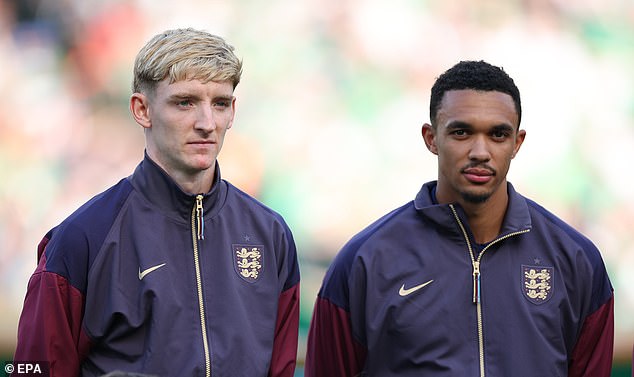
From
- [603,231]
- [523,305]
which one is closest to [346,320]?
[523,305]

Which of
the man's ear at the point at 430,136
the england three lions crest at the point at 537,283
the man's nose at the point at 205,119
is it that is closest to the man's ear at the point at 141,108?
the man's nose at the point at 205,119

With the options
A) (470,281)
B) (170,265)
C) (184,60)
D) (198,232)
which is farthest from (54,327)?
(470,281)

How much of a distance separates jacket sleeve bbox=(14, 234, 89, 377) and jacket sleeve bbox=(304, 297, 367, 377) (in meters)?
0.64

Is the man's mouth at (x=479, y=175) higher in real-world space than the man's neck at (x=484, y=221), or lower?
higher

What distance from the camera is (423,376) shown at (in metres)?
3.01

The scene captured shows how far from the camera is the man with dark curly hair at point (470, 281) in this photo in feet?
9.96

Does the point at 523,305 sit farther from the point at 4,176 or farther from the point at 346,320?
the point at 4,176

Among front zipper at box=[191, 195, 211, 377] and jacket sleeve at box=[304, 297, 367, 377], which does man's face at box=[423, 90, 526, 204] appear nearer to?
jacket sleeve at box=[304, 297, 367, 377]

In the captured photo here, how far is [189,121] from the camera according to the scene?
2980mm

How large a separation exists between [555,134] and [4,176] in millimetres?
2266

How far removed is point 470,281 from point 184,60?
928mm

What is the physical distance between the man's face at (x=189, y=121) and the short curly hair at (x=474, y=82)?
59cm

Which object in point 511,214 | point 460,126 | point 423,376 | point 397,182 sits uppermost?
point 397,182

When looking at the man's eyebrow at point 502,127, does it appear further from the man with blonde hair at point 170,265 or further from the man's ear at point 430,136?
the man with blonde hair at point 170,265
